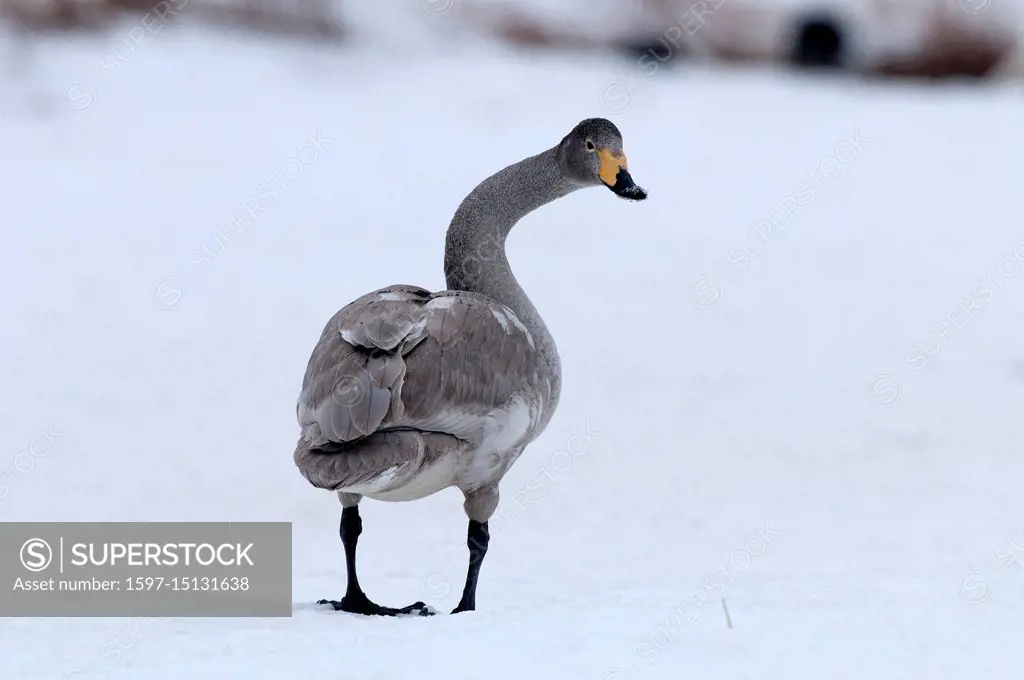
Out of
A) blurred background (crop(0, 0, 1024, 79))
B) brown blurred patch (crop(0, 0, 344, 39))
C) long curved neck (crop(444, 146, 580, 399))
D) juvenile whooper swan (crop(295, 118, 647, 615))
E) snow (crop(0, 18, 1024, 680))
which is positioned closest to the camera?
snow (crop(0, 18, 1024, 680))

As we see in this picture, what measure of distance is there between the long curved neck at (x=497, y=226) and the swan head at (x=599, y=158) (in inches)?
4.7

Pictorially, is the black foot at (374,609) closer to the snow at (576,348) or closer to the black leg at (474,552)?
the black leg at (474,552)

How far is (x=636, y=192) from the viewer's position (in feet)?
17.3

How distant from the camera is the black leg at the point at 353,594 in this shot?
5.14 metres

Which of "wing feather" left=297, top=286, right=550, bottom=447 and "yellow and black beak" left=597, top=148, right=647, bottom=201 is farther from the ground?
"yellow and black beak" left=597, top=148, right=647, bottom=201

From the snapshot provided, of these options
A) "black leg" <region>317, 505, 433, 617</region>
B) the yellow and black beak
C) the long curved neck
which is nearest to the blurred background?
the long curved neck

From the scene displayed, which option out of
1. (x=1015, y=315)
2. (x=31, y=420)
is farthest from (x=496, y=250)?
(x=1015, y=315)

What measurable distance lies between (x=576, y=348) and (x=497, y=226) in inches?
262

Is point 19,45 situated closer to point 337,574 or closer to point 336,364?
point 337,574

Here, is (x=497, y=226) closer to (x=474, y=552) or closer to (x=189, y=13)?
(x=474, y=552)

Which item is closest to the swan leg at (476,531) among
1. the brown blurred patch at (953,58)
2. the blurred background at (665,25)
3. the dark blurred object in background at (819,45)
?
the blurred background at (665,25)

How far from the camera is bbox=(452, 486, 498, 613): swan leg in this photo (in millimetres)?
5105

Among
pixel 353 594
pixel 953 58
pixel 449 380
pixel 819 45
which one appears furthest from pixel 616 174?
pixel 819 45

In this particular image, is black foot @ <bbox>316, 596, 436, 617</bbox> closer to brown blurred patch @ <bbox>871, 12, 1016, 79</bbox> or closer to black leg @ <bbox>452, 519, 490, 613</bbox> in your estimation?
black leg @ <bbox>452, 519, 490, 613</bbox>
